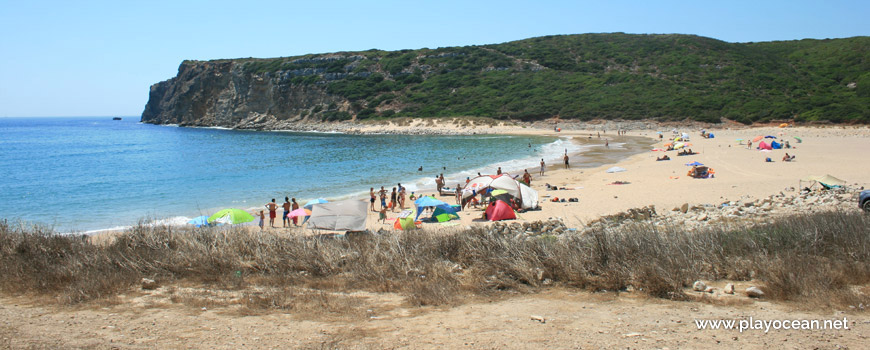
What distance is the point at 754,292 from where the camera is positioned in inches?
248

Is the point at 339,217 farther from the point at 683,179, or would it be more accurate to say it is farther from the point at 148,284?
the point at 683,179

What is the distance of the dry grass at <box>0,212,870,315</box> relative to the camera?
6609mm

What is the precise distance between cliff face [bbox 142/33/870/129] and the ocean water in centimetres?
2349

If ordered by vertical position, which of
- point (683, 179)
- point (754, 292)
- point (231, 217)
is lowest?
point (683, 179)

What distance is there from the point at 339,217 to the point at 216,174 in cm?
2204

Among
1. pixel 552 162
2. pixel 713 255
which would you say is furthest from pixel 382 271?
pixel 552 162

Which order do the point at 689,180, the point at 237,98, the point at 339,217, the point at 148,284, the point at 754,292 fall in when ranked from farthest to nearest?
the point at 237,98 < the point at 689,180 < the point at 339,217 < the point at 148,284 < the point at 754,292

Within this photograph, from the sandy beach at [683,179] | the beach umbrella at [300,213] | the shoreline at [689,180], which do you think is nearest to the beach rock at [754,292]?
the shoreline at [689,180]

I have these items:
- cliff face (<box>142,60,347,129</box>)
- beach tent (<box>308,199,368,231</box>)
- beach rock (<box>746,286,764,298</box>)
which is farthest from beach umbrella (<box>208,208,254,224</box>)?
cliff face (<box>142,60,347,129</box>)

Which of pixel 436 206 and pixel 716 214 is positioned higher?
pixel 716 214

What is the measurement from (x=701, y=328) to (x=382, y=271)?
4.24 metres

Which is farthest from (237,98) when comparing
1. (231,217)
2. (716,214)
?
(716,214)

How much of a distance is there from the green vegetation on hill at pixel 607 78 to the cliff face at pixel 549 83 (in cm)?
18

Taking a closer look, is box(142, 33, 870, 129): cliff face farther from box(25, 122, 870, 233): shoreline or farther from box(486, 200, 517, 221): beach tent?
box(486, 200, 517, 221): beach tent
